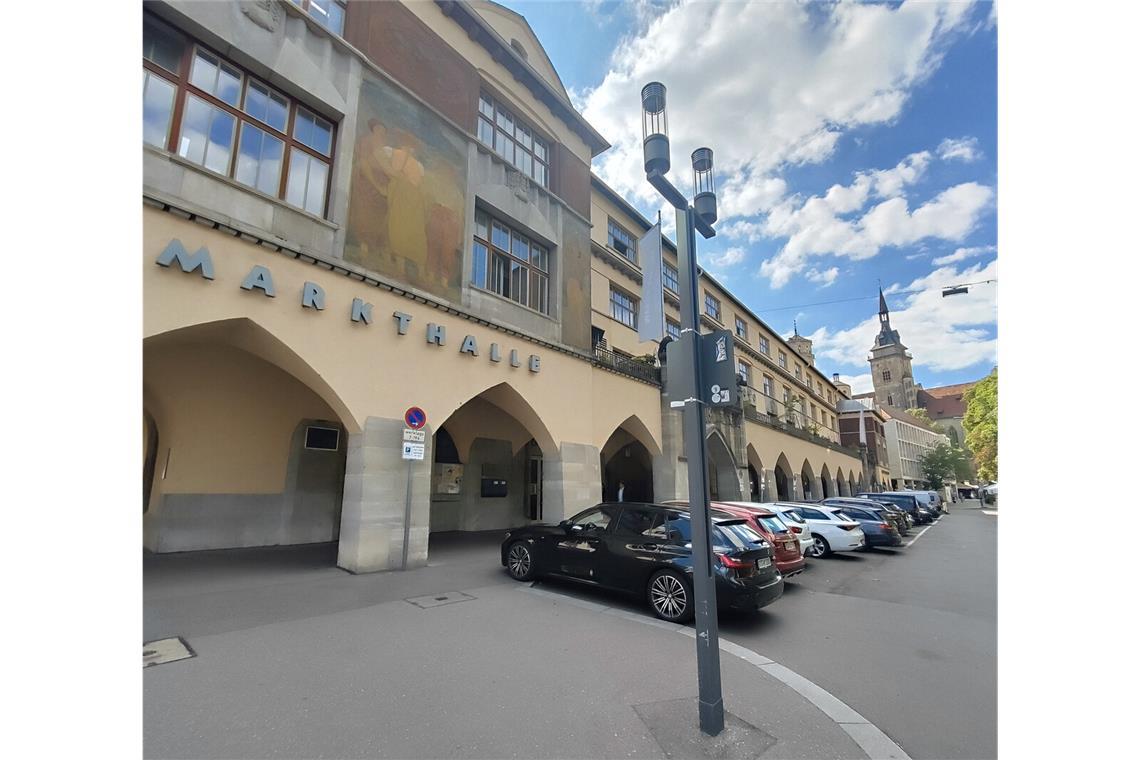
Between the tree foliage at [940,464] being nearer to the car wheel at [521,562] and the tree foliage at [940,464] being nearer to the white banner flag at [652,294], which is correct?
the car wheel at [521,562]

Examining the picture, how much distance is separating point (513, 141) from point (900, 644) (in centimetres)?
1469

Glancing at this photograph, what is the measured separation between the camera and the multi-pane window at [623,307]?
2195cm

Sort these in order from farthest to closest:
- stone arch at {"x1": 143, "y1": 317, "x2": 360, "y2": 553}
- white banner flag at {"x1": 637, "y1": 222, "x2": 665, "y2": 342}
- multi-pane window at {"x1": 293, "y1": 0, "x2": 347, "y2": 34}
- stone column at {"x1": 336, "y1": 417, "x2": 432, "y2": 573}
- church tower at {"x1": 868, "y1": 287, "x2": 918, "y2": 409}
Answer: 1. church tower at {"x1": 868, "y1": 287, "x2": 918, "y2": 409}
2. multi-pane window at {"x1": 293, "y1": 0, "x2": 347, "y2": 34}
3. stone arch at {"x1": 143, "y1": 317, "x2": 360, "y2": 553}
4. stone column at {"x1": 336, "y1": 417, "x2": 432, "y2": 573}
5. white banner flag at {"x1": 637, "y1": 222, "x2": 665, "y2": 342}

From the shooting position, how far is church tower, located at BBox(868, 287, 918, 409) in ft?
320


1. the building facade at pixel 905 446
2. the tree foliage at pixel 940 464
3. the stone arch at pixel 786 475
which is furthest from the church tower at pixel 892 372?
the stone arch at pixel 786 475

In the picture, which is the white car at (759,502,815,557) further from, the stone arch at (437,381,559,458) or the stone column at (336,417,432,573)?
the stone column at (336,417,432,573)

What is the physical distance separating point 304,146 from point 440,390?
532 centimetres

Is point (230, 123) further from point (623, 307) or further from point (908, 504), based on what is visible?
point (908, 504)

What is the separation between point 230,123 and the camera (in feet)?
28.3

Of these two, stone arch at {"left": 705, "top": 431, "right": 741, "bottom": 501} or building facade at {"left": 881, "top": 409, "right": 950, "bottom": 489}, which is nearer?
stone arch at {"left": 705, "top": 431, "right": 741, "bottom": 501}

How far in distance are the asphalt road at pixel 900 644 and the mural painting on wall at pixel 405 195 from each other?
7.01 meters

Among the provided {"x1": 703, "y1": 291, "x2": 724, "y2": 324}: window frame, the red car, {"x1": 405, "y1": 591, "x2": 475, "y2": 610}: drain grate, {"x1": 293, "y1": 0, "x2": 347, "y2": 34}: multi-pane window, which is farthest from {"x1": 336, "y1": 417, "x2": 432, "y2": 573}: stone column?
{"x1": 703, "y1": 291, "x2": 724, "y2": 324}: window frame

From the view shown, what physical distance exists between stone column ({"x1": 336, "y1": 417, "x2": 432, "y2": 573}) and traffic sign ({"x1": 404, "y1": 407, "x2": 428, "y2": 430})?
0.36 meters

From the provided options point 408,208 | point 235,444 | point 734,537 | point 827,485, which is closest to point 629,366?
point 408,208
